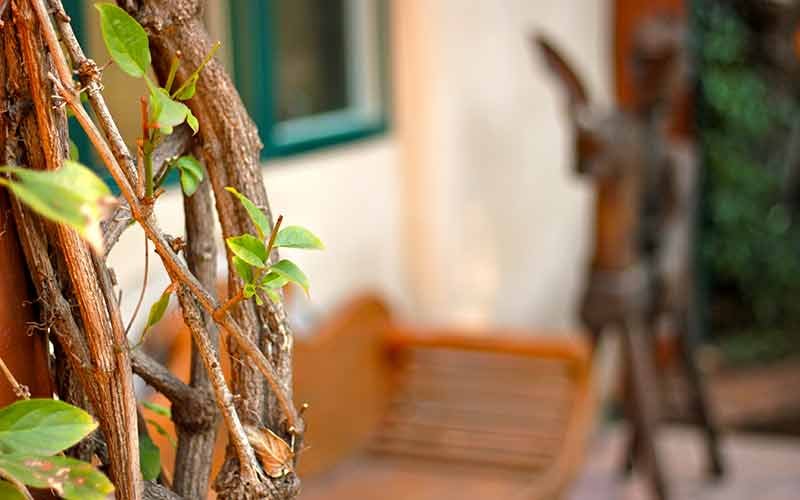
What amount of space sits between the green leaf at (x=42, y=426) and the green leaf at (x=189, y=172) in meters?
0.20

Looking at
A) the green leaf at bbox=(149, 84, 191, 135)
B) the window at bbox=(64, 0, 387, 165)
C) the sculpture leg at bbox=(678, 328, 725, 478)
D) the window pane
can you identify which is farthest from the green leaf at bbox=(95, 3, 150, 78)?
the sculpture leg at bbox=(678, 328, 725, 478)

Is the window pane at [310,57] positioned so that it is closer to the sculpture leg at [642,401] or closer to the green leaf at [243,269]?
the sculpture leg at [642,401]

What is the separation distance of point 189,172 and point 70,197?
28cm

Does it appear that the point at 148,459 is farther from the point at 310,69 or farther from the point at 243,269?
the point at 310,69

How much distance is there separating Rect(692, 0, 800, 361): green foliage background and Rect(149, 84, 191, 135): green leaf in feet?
14.8

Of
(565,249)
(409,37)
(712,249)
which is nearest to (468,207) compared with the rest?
(409,37)

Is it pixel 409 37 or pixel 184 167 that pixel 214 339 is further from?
pixel 409 37

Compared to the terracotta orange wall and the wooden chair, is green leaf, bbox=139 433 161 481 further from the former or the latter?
the wooden chair

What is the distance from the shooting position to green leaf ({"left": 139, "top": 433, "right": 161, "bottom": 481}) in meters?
0.91

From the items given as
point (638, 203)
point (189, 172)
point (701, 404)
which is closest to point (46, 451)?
point (189, 172)

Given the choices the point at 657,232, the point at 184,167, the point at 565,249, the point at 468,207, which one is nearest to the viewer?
the point at 184,167

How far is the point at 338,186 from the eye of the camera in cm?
339

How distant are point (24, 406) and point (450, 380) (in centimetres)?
258

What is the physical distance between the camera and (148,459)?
0.91 metres
